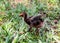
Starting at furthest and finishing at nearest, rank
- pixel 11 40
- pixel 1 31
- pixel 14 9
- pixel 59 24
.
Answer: pixel 14 9 → pixel 59 24 → pixel 1 31 → pixel 11 40

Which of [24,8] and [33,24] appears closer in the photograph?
[33,24]

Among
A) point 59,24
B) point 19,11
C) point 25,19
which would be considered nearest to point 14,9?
point 19,11

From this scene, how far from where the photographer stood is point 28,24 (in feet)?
16.1

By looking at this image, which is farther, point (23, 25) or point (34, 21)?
point (23, 25)

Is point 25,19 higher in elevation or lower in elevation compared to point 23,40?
higher

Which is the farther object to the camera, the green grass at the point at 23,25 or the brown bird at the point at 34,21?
the brown bird at the point at 34,21

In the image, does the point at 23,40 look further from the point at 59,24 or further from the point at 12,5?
the point at 12,5

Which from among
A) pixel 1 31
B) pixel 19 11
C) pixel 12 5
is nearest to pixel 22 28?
pixel 1 31

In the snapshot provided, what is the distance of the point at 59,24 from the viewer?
17.6 ft

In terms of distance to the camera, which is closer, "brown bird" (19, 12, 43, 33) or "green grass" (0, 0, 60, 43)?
"green grass" (0, 0, 60, 43)

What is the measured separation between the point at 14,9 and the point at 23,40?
1.36 meters

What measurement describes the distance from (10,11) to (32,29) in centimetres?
97

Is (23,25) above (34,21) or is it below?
below

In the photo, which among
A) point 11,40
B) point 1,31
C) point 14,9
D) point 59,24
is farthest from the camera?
point 14,9
